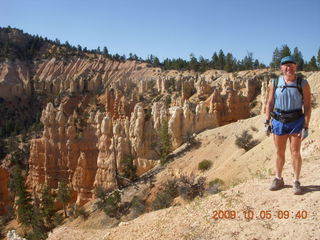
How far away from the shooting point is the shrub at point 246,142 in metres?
19.2

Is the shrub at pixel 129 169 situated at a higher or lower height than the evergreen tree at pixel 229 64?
Answer: lower

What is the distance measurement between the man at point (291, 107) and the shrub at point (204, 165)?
14579 mm

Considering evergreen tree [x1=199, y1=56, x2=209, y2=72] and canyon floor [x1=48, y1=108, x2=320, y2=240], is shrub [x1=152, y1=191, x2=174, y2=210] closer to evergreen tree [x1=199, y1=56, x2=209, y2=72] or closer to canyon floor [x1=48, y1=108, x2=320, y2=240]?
canyon floor [x1=48, y1=108, x2=320, y2=240]

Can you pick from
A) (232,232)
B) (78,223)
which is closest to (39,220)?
(78,223)

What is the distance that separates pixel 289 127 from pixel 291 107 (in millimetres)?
356

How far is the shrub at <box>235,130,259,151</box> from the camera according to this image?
19166mm

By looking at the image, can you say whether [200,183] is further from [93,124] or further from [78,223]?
[93,124]

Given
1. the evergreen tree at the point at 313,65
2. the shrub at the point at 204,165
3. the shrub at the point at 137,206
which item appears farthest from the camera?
the evergreen tree at the point at 313,65

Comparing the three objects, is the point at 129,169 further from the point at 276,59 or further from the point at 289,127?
the point at 276,59

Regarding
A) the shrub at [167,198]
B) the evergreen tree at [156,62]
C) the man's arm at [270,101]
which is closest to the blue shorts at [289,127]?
the man's arm at [270,101]

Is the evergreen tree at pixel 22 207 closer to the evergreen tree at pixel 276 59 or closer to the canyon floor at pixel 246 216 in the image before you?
the canyon floor at pixel 246 216

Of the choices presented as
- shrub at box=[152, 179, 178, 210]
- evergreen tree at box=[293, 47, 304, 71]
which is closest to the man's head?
shrub at box=[152, 179, 178, 210]

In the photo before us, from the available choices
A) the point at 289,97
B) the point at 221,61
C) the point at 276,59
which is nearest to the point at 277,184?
the point at 289,97

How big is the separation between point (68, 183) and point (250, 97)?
2985cm
